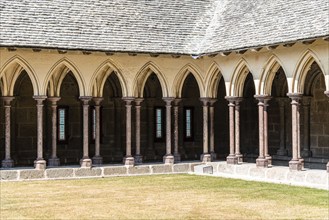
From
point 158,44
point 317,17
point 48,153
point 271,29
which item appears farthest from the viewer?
point 48,153

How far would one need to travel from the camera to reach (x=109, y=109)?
26.7 meters

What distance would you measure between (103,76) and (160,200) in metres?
8.64

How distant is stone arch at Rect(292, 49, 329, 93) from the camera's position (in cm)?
1964

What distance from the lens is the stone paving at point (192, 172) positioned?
19.0 meters

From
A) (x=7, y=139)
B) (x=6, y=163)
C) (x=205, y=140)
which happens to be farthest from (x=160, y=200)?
(x=205, y=140)

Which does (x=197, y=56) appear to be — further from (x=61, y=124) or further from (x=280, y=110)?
(x=61, y=124)

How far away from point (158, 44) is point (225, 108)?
6.16m

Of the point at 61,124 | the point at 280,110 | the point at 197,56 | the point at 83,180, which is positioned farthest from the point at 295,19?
the point at 61,124

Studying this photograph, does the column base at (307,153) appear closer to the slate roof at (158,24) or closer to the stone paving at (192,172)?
the stone paving at (192,172)

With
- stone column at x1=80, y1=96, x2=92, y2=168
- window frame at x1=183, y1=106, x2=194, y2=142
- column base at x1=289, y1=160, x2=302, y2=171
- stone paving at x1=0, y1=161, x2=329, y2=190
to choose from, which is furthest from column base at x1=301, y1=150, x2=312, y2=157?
stone column at x1=80, y1=96, x2=92, y2=168

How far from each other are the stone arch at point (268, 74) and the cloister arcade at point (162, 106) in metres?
0.03

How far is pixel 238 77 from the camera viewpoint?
75.2ft

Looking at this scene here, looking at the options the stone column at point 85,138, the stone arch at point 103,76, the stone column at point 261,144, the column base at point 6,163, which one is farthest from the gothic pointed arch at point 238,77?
the column base at point 6,163

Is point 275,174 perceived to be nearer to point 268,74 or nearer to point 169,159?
point 268,74
